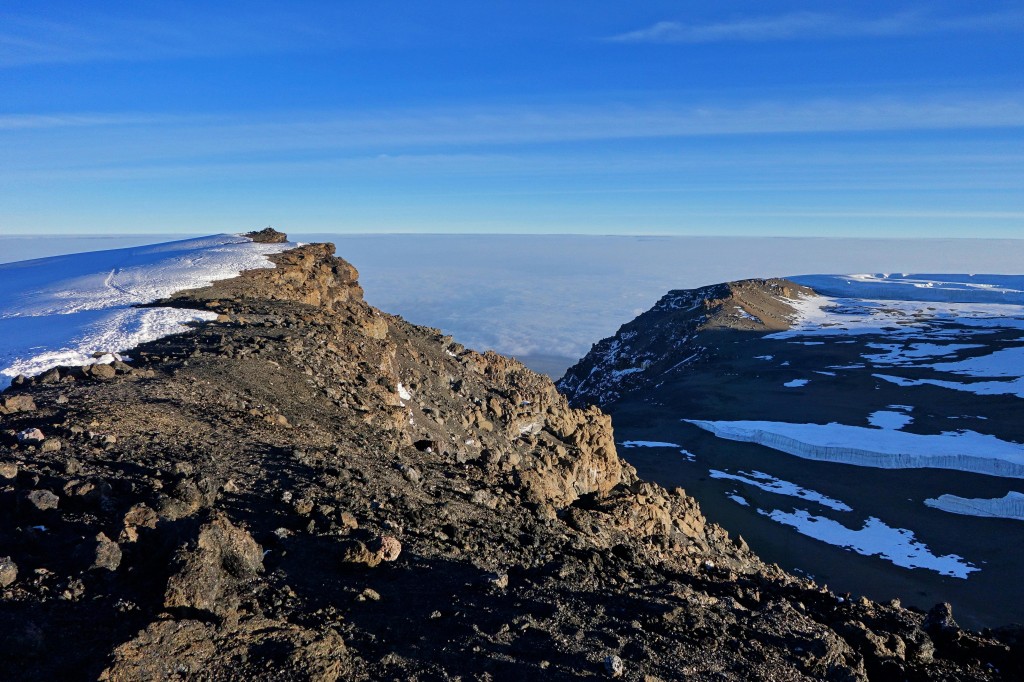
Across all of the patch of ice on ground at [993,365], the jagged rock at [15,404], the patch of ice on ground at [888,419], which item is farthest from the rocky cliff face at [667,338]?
the jagged rock at [15,404]

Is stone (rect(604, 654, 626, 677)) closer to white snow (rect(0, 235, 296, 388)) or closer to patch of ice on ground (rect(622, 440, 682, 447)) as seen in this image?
white snow (rect(0, 235, 296, 388))

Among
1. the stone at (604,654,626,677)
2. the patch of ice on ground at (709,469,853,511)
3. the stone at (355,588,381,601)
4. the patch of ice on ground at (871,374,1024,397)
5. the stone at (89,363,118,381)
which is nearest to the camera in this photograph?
the stone at (604,654,626,677)

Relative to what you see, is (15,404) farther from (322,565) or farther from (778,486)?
(778,486)

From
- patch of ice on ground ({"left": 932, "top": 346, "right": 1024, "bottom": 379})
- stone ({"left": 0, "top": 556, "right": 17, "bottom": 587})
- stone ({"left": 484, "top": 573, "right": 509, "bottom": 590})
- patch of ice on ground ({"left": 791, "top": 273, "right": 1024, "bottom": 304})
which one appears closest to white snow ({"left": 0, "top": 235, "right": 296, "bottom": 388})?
stone ({"left": 0, "top": 556, "right": 17, "bottom": 587})

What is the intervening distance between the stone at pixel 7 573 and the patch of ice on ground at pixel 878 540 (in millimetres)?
27391

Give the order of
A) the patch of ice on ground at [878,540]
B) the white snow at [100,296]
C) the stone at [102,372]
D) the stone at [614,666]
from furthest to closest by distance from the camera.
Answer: the patch of ice on ground at [878,540] < the white snow at [100,296] < the stone at [102,372] < the stone at [614,666]

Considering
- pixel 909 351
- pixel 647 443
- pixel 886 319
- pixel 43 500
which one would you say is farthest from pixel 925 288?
pixel 43 500

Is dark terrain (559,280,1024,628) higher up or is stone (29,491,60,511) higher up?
stone (29,491,60,511)

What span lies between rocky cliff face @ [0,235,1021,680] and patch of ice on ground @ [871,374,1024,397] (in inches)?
1702

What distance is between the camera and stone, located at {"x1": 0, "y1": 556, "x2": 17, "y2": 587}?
17.2ft

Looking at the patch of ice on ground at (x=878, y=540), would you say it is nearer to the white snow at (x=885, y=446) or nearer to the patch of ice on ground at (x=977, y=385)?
the white snow at (x=885, y=446)

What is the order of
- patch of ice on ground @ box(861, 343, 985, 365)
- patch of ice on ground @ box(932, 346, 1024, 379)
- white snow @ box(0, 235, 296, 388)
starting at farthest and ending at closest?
1. patch of ice on ground @ box(861, 343, 985, 365)
2. patch of ice on ground @ box(932, 346, 1024, 379)
3. white snow @ box(0, 235, 296, 388)

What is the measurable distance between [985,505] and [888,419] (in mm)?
12544

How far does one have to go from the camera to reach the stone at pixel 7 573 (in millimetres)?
5242
